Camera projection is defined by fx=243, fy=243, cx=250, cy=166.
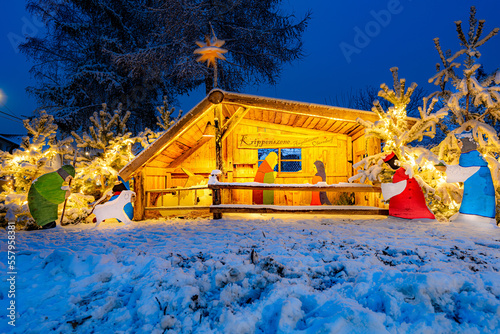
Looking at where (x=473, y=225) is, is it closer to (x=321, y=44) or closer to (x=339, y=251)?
(x=339, y=251)

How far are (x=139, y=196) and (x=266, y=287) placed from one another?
643 cm

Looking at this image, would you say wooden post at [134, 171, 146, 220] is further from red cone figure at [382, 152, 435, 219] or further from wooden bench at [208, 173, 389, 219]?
red cone figure at [382, 152, 435, 219]

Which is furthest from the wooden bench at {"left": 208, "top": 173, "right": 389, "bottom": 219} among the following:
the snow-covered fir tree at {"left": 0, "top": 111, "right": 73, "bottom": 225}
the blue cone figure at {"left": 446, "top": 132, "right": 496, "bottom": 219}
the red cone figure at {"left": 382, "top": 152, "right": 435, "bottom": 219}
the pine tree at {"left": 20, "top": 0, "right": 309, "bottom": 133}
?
the pine tree at {"left": 20, "top": 0, "right": 309, "bottom": 133}

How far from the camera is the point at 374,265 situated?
9.39ft

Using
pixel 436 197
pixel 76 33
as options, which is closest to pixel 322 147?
pixel 436 197

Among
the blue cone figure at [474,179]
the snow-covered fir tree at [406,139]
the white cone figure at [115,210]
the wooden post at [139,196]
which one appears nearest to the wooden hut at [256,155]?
the wooden post at [139,196]

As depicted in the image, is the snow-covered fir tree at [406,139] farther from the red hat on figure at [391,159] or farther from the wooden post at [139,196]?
the wooden post at [139,196]

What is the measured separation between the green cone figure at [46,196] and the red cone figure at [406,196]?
815 cm

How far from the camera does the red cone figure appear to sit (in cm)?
569

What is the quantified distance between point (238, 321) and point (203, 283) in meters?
0.68

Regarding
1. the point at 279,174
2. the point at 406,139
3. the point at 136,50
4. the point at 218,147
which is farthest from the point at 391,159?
the point at 136,50

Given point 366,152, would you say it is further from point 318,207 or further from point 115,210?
point 115,210

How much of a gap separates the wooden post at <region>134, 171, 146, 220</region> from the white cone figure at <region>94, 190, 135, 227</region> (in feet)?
2.71

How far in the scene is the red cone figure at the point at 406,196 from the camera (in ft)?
18.7
